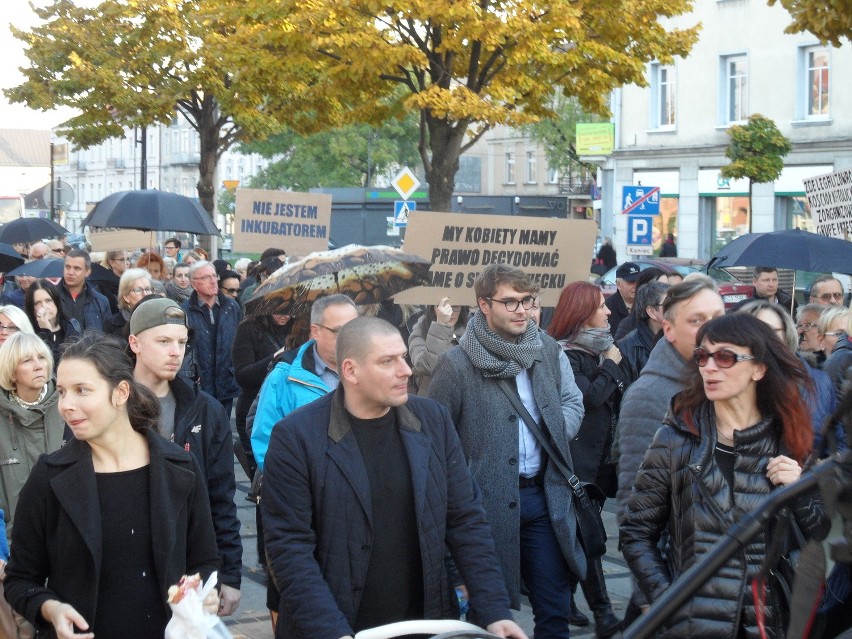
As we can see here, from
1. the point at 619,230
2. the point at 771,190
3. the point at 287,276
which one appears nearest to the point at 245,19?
the point at 287,276

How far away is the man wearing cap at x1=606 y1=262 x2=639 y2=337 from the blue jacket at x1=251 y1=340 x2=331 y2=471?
228 inches

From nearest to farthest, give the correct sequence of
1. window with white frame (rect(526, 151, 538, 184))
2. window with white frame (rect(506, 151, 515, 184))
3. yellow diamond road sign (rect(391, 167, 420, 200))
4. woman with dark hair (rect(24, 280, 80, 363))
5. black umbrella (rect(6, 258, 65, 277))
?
woman with dark hair (rect(24, 280, 80, 363)) < black umbrella (rect(6, 258, 65, 277)) < yellow diamond road sign (rect(391, 167, 420, 200)) < window with white frame (rect(526, 151, 538, 184)) < window with white frame (rect(506, 151, 515, 184))

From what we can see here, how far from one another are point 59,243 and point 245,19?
530 centimetres

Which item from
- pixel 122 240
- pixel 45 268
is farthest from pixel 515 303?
pixel 122 240

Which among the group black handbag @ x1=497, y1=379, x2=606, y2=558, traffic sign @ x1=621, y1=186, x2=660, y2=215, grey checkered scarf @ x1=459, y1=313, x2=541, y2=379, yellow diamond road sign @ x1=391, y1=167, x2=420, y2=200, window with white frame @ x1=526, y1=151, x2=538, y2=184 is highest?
window with white frame @ x1=526, y1=151, x2=538, y2=184

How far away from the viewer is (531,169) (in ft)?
234

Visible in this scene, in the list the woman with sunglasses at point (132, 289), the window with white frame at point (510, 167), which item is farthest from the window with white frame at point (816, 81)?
Answer: the window with white frame at point (510, 167)

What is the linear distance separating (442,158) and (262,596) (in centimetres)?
1042

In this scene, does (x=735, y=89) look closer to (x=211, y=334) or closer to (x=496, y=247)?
(x=211, y=334)

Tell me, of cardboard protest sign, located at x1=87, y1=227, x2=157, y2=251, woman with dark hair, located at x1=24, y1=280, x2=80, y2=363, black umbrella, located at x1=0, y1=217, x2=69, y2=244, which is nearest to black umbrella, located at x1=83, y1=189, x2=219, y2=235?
cardboard protest sign, located at x1=87, y1=227, x2=157, y2=251

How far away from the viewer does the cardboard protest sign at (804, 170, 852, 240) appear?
41.9 feet

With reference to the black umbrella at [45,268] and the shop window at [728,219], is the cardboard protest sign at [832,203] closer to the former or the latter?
the black umbrella at [45,268]

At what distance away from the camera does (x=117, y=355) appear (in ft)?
13.8

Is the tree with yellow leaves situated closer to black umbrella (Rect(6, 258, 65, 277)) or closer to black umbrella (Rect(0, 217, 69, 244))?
black umbrella (Rect(0, 217, 69, 244))
